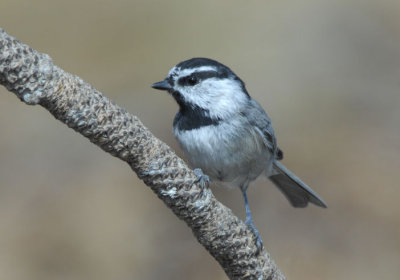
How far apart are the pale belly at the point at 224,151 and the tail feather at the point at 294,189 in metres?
0.34

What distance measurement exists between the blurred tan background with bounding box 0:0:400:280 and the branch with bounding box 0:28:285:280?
75.4 inches

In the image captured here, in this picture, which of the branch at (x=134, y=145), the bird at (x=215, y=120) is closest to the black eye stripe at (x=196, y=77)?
the bird at (x=215, y=120)

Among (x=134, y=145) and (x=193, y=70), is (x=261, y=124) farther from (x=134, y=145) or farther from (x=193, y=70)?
(x=134, y=145)

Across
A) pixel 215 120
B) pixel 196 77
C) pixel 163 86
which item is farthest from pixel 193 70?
pixel 215 120

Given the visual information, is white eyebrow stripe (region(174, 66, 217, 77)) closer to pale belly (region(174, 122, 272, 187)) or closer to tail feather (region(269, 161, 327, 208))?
pale belly (region(174, 122, 272, 187))

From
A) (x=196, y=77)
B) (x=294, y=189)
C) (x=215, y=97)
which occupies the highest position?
(x=196, y=77)

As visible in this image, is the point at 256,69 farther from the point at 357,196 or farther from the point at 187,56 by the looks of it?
the point at 357,196

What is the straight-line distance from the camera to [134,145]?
168 cm

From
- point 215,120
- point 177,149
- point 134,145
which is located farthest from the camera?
point 177,149

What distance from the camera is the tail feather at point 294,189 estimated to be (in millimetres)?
3555

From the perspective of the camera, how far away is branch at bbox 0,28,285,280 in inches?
58.4

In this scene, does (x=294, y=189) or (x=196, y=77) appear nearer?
(x=196, y=77)

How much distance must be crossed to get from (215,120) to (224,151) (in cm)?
18

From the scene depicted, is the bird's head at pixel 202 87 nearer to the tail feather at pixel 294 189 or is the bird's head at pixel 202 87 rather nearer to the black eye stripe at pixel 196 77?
the black eye stripe at pixel 196 77
